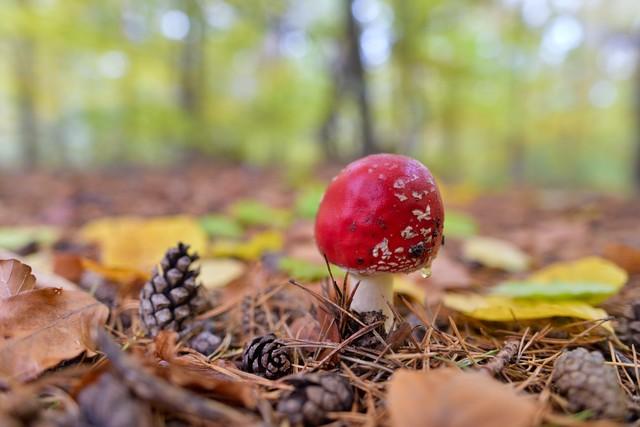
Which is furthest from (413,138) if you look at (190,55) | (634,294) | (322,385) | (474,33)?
(322,385)

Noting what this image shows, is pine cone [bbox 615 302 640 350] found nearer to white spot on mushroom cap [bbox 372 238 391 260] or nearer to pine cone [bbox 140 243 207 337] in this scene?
white spot on mushroom cap [bbox 372 238 391 260]

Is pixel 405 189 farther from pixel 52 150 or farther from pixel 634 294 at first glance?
pixel 52 150

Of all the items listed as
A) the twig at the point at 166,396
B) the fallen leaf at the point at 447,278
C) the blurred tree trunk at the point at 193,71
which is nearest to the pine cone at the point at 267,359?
the twig at the point at 166,396

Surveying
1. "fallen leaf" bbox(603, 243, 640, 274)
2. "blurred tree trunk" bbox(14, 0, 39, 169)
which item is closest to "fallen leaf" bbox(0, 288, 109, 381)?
"fallen leaf" bbox(603, 243, 640, 274)

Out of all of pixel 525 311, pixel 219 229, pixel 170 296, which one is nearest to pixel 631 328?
pixel 525 311

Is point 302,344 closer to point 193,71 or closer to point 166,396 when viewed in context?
point 166,396

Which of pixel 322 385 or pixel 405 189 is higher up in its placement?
pixel 405 189

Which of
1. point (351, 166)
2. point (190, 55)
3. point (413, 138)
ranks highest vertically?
point (190, 55)
